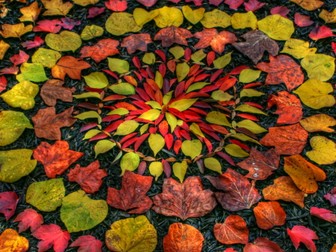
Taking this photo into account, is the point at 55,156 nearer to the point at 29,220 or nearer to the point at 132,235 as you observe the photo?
the point at 29,220

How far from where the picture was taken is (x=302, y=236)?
201cm

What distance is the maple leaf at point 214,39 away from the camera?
2832mm

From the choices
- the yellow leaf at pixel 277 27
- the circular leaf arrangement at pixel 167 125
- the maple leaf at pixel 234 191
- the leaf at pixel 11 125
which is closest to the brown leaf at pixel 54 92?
the circular leaf arrangement at pixel 167 125

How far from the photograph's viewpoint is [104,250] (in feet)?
6.48

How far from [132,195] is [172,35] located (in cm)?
122

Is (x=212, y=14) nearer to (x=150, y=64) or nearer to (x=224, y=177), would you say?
(x=150, y=64)

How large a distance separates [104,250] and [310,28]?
2.03m

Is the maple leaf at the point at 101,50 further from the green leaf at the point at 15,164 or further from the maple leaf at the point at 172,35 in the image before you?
the green leaf at the point at 15,164

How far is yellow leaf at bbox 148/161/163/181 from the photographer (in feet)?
7.32

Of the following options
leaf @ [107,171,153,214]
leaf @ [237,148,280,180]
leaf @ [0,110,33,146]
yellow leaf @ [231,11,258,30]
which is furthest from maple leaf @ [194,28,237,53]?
leaf @ [0,110,33,146]

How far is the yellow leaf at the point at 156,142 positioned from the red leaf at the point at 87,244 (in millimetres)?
555

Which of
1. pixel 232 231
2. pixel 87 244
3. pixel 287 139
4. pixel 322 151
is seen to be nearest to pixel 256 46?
pixel 287 139

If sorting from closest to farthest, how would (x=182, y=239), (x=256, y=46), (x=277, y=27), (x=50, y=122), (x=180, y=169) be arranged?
(x=182, y=239)
(x=180, y=169)
(x=50, y=122)
(x=256, y=46)
(x=277, y=27)

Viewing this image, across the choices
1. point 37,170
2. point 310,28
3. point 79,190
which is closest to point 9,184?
point 37,170
